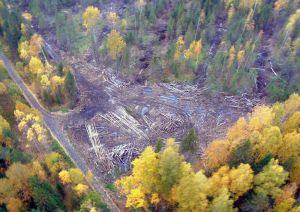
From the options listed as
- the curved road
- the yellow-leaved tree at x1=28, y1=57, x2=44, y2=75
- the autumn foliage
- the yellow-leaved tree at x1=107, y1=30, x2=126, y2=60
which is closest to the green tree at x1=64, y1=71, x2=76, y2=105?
the curved road

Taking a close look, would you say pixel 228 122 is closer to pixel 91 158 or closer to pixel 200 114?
pixel 200 114

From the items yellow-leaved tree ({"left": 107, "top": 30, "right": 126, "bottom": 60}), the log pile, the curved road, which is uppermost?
yellow-leaved tree ({"left": 107, "top": 30, "right": 126, "bottom": 60})

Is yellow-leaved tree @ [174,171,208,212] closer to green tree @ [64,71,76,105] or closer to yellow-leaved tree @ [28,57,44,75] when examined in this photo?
green tree @ [64,71,76,105]

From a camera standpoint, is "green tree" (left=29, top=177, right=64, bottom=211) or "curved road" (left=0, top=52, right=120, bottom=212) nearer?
"green tree" (left=29, top=177, right=64, bottom=211)

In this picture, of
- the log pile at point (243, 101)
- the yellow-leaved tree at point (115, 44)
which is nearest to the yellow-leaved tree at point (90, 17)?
the yellow-leaved tree at point (115, 44)

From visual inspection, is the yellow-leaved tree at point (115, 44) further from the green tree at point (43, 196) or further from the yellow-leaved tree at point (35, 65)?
the green tree at point (43, 196)

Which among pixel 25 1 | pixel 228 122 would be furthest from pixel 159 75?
pixel 25 1
